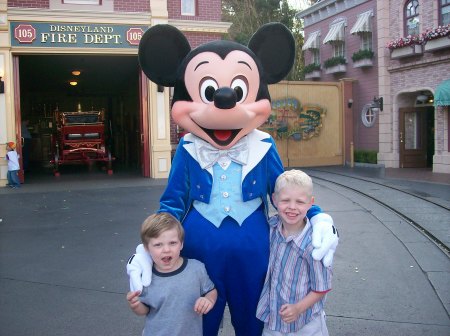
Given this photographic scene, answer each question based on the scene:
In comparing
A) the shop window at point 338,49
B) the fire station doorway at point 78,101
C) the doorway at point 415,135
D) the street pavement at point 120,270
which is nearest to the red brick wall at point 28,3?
the fire station doorway at point 78,101

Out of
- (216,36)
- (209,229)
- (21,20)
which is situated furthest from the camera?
(216,36)

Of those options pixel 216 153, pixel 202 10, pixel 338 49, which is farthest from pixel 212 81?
pixel 338 49

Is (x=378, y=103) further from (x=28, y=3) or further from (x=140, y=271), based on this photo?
(x=140, y=271)

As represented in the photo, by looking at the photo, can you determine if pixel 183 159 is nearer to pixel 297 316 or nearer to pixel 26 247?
pixel 297 316

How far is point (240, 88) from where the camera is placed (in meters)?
2.84

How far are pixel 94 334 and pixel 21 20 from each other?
10085mm

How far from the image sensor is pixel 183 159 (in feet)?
9.37

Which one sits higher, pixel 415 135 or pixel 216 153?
pixel 415 135

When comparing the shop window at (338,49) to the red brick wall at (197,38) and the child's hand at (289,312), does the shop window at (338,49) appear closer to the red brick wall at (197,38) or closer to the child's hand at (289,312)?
the red brick wall at (197,38)

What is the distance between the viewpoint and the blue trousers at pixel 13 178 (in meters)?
11.6

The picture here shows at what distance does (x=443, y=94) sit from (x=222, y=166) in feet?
43.4

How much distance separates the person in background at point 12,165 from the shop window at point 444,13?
489 inches

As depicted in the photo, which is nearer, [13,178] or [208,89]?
[208,89]

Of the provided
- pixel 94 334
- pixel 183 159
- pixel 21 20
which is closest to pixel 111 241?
pixel 94 334
